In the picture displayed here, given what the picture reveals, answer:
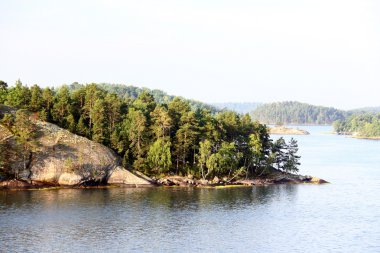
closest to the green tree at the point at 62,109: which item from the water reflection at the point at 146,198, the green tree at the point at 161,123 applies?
the green tree at the point at 161,123

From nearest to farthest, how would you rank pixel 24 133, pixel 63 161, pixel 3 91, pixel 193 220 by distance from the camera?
1. pixel 193 220
2. pixel 24 133
3. pixel 63 161
4. pixel 3 91

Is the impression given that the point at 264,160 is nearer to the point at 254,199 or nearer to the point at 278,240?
the point at 254,199

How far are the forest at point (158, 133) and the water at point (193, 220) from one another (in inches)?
279

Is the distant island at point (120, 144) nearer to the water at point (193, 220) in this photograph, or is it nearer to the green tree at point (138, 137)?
the green tree at point (138, 137)

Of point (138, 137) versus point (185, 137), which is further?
point (185, 137)

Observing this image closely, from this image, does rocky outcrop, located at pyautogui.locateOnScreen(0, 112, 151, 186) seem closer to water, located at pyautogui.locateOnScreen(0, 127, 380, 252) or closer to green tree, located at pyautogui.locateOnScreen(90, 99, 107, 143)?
green tree, located at pyautogui.locateOnScreen(90, 99, 107, 143)

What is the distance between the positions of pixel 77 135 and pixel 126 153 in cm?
976

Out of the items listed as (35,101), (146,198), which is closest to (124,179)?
(146,198)

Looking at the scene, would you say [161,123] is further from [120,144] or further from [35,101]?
[35,101]

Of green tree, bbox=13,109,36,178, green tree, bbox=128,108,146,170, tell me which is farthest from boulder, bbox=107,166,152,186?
green tree, bbox=13,109,36,178

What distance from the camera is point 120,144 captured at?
103938 mm

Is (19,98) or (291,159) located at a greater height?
(19,98)

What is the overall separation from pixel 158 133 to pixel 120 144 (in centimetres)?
749

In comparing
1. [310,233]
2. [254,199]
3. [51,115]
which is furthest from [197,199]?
[51,115]
